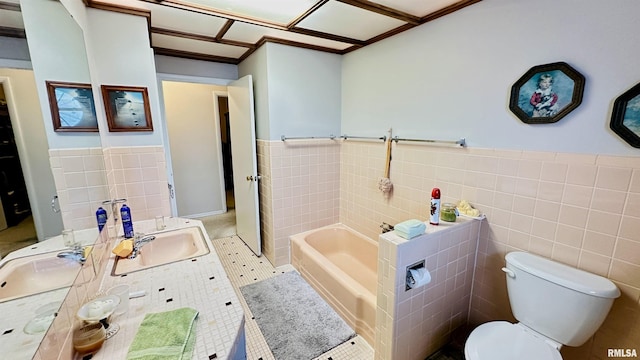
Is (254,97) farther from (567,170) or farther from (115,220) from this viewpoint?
(567,170)

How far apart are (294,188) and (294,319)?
123 centimetres

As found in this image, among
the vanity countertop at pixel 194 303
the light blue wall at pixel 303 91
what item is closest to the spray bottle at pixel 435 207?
the vanity countertop at pixel 194 303

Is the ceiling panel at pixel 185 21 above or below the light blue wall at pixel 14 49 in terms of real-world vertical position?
above

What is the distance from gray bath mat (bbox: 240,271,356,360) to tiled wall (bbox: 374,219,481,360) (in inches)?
17.2

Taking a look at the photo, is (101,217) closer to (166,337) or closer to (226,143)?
(166,337)

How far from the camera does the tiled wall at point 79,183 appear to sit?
1.00m

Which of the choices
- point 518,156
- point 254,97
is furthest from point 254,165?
point 518,156

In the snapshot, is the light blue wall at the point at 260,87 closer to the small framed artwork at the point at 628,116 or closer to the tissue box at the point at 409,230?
the tissue box at the point at 409,230

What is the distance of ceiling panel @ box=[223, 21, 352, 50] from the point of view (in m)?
2.11

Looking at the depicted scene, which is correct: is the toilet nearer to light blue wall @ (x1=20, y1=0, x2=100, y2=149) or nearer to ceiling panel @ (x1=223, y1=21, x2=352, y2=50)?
light blue wall @ (x1=20, y1=0, x2=100, y2=149)

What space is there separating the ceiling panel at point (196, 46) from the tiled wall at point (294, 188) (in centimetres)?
99

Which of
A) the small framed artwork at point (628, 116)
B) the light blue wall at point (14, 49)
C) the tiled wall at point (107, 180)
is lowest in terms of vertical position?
the tiled wall at point (107, 180)

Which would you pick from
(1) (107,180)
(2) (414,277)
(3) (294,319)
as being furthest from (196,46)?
(2) (414,277)

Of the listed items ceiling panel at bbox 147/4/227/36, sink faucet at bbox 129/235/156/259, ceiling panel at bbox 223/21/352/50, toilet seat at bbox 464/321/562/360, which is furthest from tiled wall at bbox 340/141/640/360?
sink faucet at bbox 129/235/156/259
